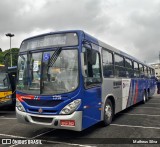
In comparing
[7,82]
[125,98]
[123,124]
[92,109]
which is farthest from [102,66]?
[7,82]

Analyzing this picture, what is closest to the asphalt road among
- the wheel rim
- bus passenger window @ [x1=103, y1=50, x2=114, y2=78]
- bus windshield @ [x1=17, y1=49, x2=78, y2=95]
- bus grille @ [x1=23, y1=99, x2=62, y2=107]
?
the wheel rim

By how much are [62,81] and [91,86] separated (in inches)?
38.6

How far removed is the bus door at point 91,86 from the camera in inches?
261

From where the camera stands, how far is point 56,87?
6547mm

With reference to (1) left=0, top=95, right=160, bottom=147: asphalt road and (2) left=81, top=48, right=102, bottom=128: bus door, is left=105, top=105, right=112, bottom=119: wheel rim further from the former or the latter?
(2) left=81, top=48, right=102, bottom=128: bus door

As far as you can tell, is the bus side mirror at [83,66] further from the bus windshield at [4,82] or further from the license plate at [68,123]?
the bus windshield at [4,82]

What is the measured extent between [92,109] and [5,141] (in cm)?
264

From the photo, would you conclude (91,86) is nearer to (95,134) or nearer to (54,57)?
(54,57)

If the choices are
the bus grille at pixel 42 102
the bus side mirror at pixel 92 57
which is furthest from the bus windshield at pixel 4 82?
the bus side mirror at pixel 92 57

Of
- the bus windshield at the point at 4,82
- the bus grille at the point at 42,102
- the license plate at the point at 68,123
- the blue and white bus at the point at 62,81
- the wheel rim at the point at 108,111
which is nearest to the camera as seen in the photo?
the license plate at the point at 68,123

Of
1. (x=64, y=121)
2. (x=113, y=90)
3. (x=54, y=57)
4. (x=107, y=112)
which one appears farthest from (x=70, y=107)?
(x=113, y=90)

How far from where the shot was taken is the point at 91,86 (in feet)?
23.1

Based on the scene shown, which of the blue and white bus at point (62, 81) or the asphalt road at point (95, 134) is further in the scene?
the asphalt road at point (95, 134)

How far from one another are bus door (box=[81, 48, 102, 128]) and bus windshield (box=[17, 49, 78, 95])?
1.09ft
